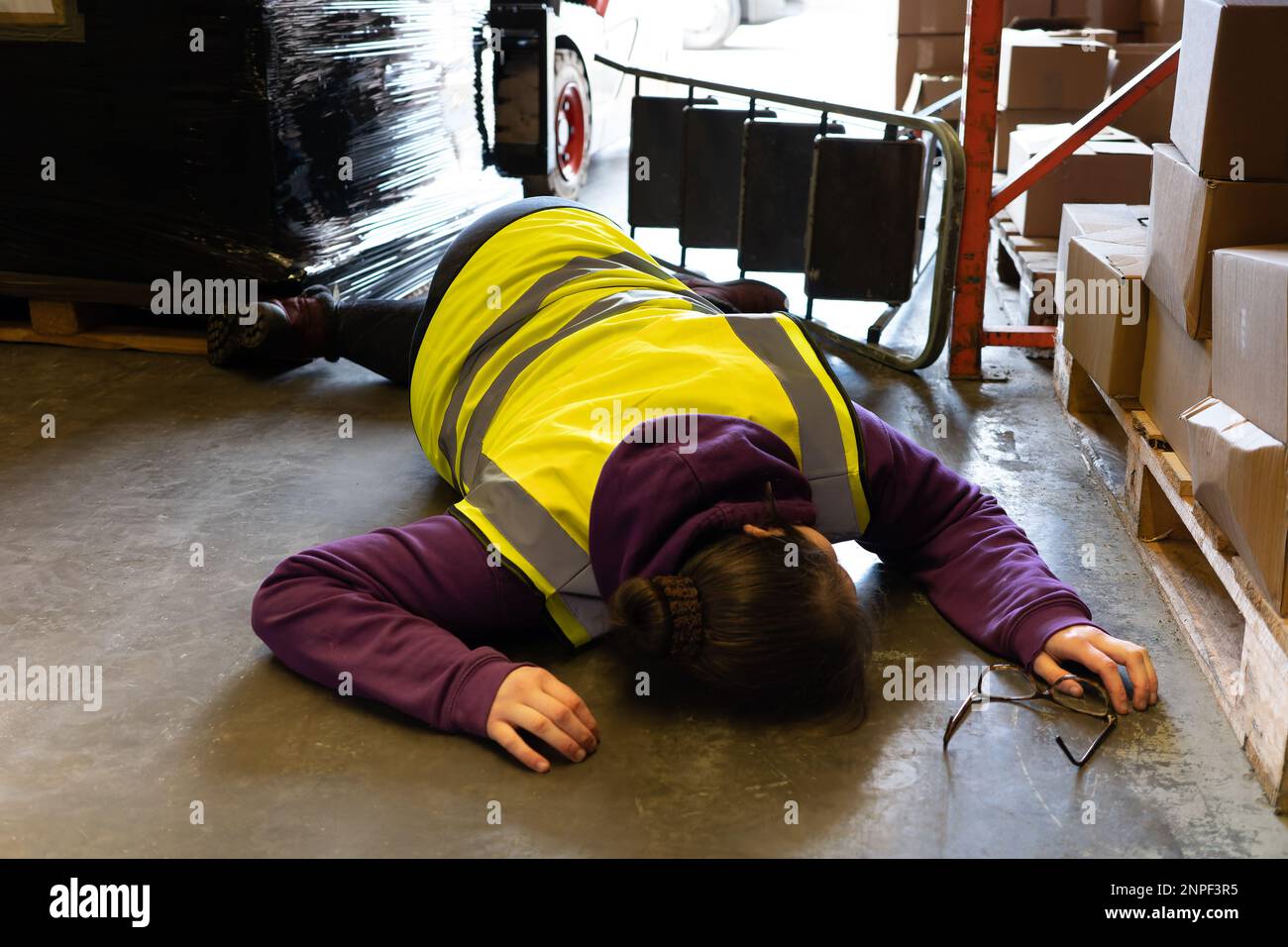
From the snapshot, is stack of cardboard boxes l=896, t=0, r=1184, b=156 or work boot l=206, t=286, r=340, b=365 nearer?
work boot l=206, t=286, r=340, b=365

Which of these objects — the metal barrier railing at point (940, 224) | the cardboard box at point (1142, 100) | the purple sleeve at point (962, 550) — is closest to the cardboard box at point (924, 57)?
the cardboard box at point (1142, 100)

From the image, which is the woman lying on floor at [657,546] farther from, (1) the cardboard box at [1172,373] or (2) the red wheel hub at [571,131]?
(2) the red wheel hub at [571,131]

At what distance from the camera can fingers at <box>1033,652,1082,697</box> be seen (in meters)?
2.20

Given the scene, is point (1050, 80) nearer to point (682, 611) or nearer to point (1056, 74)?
point (1056, 74)

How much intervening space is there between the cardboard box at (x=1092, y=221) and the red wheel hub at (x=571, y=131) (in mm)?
3260

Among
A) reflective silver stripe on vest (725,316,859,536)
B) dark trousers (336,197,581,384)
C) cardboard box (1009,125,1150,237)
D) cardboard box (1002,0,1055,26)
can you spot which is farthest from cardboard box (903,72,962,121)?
reflective silver stripe on vest (725,316,859,536)

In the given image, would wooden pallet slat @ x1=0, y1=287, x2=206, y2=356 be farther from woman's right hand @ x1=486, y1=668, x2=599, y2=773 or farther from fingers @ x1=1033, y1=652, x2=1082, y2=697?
fingers @ x1=1033, y1=652, x2=1082, y2=697

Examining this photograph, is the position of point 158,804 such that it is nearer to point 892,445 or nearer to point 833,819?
point 833,819

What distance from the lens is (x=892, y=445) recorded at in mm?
2395

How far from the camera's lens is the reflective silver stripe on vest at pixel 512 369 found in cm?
262

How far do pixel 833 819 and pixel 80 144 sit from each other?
3326 mm

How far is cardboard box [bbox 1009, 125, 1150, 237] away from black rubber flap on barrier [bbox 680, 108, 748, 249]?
1018mm

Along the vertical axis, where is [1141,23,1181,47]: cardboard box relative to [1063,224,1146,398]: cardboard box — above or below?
above

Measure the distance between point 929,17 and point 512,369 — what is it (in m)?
5.07
